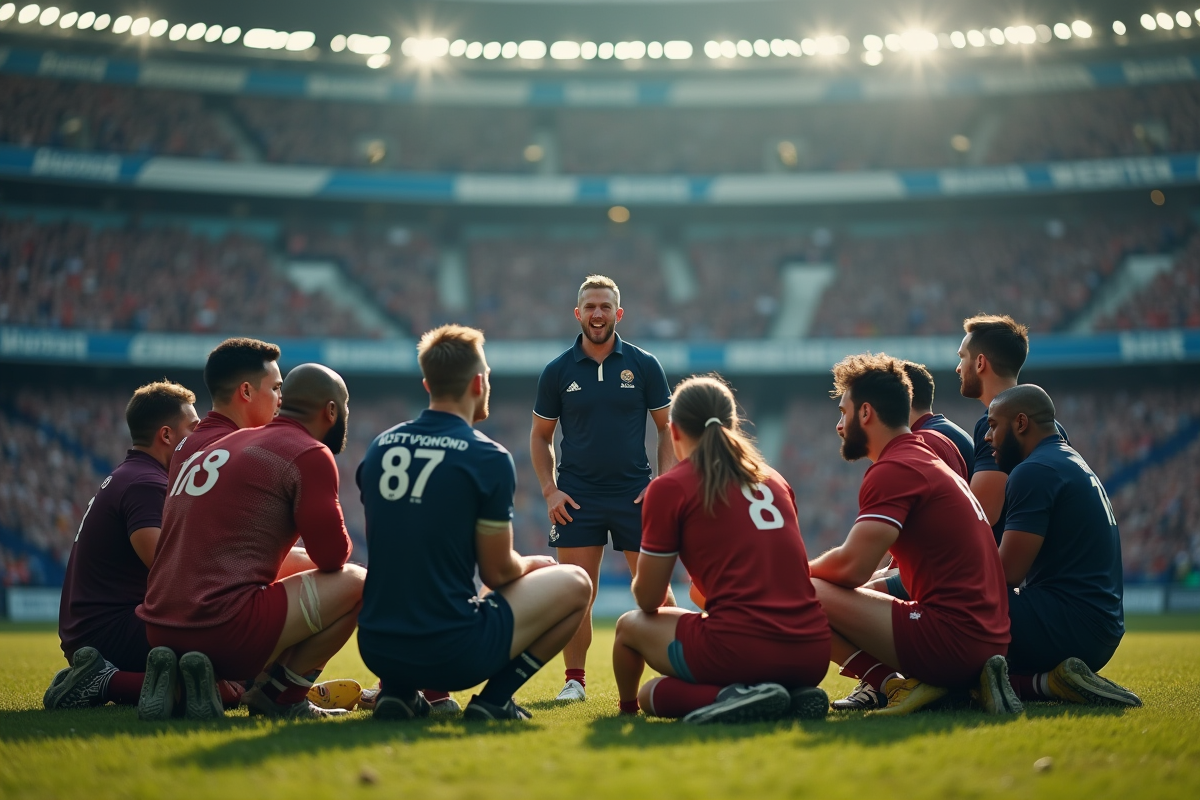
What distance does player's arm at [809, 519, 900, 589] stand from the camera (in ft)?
16.2

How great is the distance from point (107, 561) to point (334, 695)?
1.66 m

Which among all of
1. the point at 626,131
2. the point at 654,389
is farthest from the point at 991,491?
the point at 626,131

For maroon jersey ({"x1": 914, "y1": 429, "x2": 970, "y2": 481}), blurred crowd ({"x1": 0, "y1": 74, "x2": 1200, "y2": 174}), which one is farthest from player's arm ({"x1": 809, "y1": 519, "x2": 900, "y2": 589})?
blurred crowd ({"x1": 0, "y1": 74, "x2": 1200, "y2": 174})

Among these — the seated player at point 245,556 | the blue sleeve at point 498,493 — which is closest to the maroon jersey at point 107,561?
the seated player at point 245,556

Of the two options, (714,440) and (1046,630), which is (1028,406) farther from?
(714,440)

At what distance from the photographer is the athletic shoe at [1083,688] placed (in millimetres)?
5543

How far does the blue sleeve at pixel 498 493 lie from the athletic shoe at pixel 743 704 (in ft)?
4.37

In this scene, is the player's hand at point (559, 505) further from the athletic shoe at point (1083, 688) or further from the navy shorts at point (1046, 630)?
the athletic shoe at point (1083, 688)

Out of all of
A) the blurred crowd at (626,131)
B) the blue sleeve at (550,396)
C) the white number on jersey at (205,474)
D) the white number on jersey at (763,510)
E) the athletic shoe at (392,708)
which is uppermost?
the blurred crowd at (626,131)

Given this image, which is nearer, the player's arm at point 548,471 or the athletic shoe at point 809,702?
the athletic shoe at point 809,702

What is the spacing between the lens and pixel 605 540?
7.42m

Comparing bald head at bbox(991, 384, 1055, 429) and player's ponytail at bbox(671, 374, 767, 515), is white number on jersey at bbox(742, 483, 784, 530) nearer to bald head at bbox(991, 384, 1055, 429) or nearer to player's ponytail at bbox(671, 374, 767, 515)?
player's ponytail at bbox(671, 374, 767, 515)

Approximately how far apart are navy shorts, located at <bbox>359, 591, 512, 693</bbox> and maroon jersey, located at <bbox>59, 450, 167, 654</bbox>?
6.71ft

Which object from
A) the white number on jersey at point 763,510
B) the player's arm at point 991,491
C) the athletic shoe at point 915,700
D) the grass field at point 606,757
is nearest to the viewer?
the grass field at point 606,757
